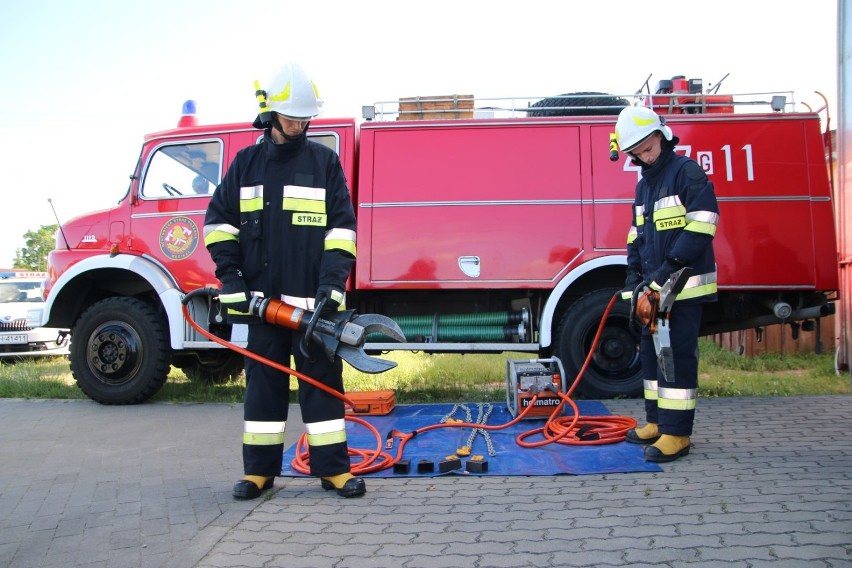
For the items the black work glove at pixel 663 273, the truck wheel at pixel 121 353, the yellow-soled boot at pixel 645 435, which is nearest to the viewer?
the black work glove at pixel 663 273

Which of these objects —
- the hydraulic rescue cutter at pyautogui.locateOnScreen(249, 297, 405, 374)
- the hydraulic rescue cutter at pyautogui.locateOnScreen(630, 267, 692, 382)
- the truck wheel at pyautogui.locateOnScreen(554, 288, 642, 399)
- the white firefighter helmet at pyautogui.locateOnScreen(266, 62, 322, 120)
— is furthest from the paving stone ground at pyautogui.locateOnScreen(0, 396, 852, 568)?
the white firefighter helmet at pyautogui.locateOnScreen(266, 62, 322, 120)

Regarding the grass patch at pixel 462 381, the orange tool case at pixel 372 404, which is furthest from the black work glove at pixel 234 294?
the grass patch at pixel 462 381

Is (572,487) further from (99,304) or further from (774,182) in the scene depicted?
(99,304)

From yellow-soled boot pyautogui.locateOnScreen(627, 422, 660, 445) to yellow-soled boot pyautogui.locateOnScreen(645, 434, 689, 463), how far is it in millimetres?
323

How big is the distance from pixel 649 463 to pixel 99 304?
18.1 feet

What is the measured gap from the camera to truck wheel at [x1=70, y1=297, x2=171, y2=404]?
6.58 m

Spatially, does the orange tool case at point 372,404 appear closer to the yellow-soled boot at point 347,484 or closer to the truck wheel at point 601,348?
the truck wheel at point 601,348

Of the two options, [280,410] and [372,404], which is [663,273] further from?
[372,404]

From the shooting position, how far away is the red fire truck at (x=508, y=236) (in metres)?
6.03

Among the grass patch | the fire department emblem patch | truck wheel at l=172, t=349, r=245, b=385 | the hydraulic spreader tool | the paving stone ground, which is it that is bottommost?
the paving stone ground

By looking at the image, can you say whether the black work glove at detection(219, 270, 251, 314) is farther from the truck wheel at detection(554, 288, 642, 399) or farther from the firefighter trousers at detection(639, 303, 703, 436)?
the truck wheel at detection(554, 288, 642, 399)

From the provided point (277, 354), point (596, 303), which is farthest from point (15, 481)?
point (596, 303)

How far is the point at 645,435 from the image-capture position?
4488 mm

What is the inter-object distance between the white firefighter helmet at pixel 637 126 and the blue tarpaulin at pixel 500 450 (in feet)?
6.61
